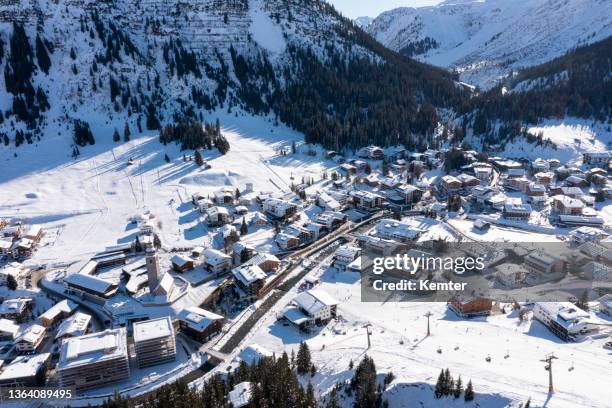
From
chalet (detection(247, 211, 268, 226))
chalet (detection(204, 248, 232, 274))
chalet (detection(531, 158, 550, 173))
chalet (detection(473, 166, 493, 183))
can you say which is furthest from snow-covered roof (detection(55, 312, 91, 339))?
chalet (detection(531, 158, 550, 173))

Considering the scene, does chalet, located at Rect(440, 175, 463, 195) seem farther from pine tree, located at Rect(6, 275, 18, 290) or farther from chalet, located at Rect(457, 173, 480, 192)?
pine tree, located at Rect(6, 275, 18, 290)

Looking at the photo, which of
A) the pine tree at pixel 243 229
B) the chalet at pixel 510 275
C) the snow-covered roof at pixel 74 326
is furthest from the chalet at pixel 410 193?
the snow-covered roof at pixel 74 326

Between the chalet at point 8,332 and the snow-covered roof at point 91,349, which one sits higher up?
the snow-covered roof at point 91,349

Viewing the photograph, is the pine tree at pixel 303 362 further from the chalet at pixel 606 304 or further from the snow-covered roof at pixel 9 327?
the chalet at pixel 606 304

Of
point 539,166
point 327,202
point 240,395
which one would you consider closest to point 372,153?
point 327,202

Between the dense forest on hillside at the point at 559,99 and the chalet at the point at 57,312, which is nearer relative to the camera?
the chalet at the point at 57,312

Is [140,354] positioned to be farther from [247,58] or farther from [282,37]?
[282,37]
